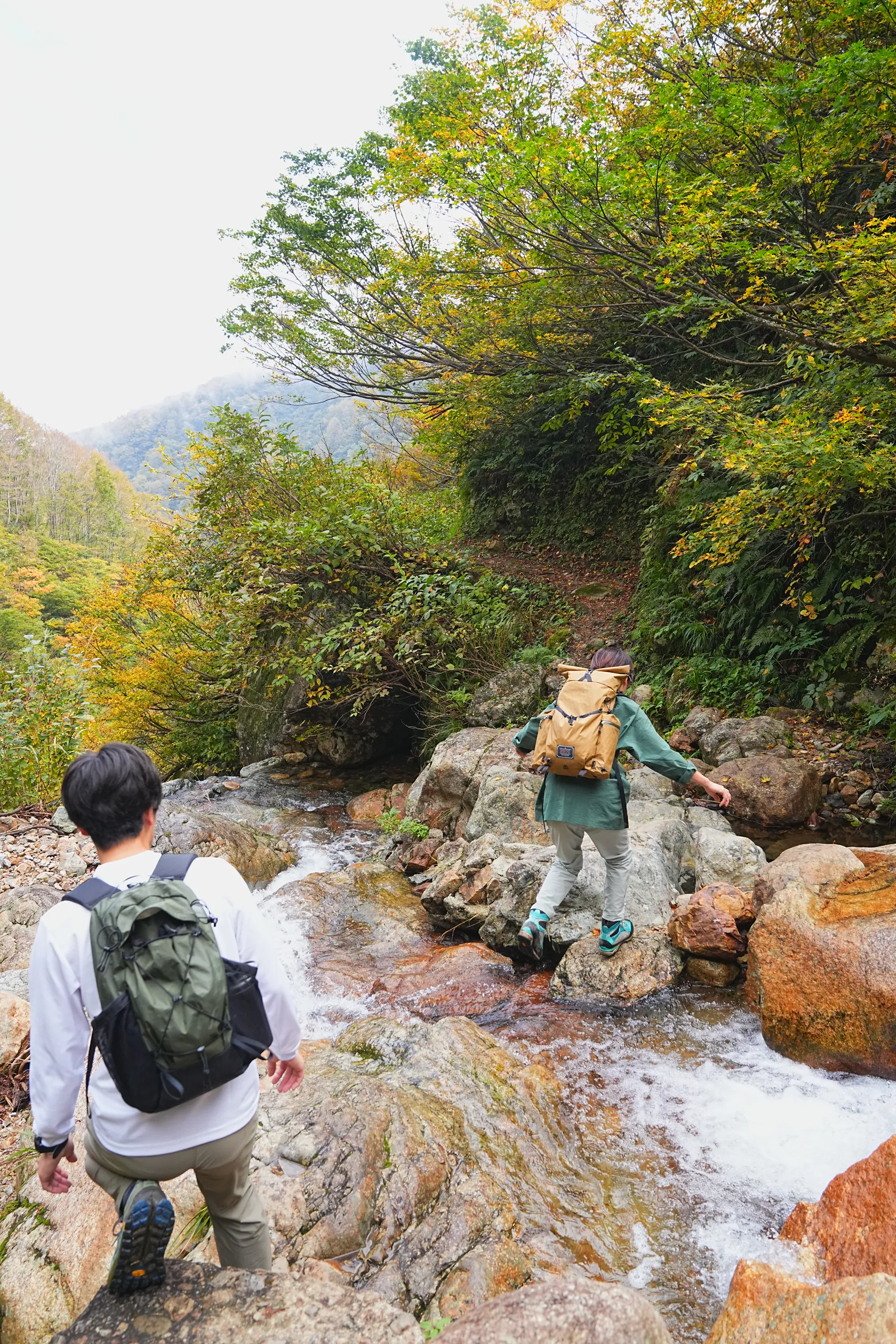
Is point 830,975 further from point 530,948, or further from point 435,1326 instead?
point 435,1326

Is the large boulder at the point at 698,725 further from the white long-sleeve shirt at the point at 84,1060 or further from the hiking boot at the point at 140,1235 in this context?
the hiking boot at the point at 140,1235

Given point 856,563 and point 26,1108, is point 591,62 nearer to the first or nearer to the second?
point 856,563

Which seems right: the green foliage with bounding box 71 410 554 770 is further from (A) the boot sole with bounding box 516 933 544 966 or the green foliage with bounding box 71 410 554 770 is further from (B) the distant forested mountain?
(B) the distant forested mountain

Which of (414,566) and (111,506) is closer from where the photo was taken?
(414,566)

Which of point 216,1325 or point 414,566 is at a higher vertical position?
point 414,566

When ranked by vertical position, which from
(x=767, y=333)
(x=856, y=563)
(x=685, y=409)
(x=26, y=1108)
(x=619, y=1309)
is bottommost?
(x=26, y=1108)

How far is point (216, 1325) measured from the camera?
1.68m

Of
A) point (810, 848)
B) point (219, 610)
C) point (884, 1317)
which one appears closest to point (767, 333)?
point (810, 848)

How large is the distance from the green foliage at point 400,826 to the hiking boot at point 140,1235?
5.97 m

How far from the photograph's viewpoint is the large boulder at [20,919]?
4.98 m

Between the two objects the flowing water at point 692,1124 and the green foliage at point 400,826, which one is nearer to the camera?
the flowing water at point 692,1124

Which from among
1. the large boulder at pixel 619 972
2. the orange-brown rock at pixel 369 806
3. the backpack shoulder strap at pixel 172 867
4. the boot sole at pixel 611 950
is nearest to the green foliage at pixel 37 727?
the orange-brown rock at pixel 369 806

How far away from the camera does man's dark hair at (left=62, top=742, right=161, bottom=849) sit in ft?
5.91

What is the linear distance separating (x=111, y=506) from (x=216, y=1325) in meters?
63.9
